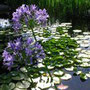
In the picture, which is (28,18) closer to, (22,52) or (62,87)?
(22,52)

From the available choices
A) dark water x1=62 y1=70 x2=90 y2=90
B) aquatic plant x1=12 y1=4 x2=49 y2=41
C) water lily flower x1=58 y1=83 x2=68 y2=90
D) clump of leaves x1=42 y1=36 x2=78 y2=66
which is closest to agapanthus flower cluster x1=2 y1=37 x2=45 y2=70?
aquatic plant x1=12 y1=4 x2=49 y2=41

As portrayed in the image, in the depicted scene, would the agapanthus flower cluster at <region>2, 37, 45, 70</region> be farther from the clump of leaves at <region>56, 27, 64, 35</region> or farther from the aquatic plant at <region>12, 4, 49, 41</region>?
the clump of leaves at <region>56, 27, 64, 35</region>

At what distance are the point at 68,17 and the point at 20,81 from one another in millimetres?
4444

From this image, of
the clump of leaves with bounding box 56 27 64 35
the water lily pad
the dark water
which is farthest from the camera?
the clump of leaves with bounding box 56 27 64 35

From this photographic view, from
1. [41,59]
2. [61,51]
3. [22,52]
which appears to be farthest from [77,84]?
[22,52]

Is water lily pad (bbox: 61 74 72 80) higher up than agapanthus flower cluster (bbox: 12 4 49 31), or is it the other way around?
agapanthus flower cluster (bbox: 12 4 49 31)

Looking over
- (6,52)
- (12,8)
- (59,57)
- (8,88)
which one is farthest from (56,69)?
(12,8)

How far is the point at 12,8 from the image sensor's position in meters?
8.75

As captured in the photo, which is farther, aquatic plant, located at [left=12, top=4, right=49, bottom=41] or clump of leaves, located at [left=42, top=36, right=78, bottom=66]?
clump of leaves, located at [left=42, top=36, right=78, bottom=66]

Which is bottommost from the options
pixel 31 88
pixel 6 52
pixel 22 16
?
pixel 31 88

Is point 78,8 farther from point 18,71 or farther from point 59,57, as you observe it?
point 18,71

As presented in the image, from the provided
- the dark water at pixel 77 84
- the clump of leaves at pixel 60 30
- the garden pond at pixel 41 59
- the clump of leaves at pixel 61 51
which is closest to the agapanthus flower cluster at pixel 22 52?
the garden pond at pixel 41 59

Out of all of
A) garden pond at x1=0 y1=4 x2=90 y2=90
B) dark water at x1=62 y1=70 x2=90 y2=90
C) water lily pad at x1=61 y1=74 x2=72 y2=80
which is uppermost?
garden pond at x1=0 y1=4 x2=90 y2=90

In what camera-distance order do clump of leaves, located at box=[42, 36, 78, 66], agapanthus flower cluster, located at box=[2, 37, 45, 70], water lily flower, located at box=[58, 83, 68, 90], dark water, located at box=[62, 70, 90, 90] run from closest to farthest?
agapanthus flower cluster, located at box=[2, 37, 45, 70]
water lily flower, located at box=[58, 83, 68, 90]
dark water, located at box=[62, 70, 90, 90]
clump of leaves, located at box=[42, 36, 78, 66]
